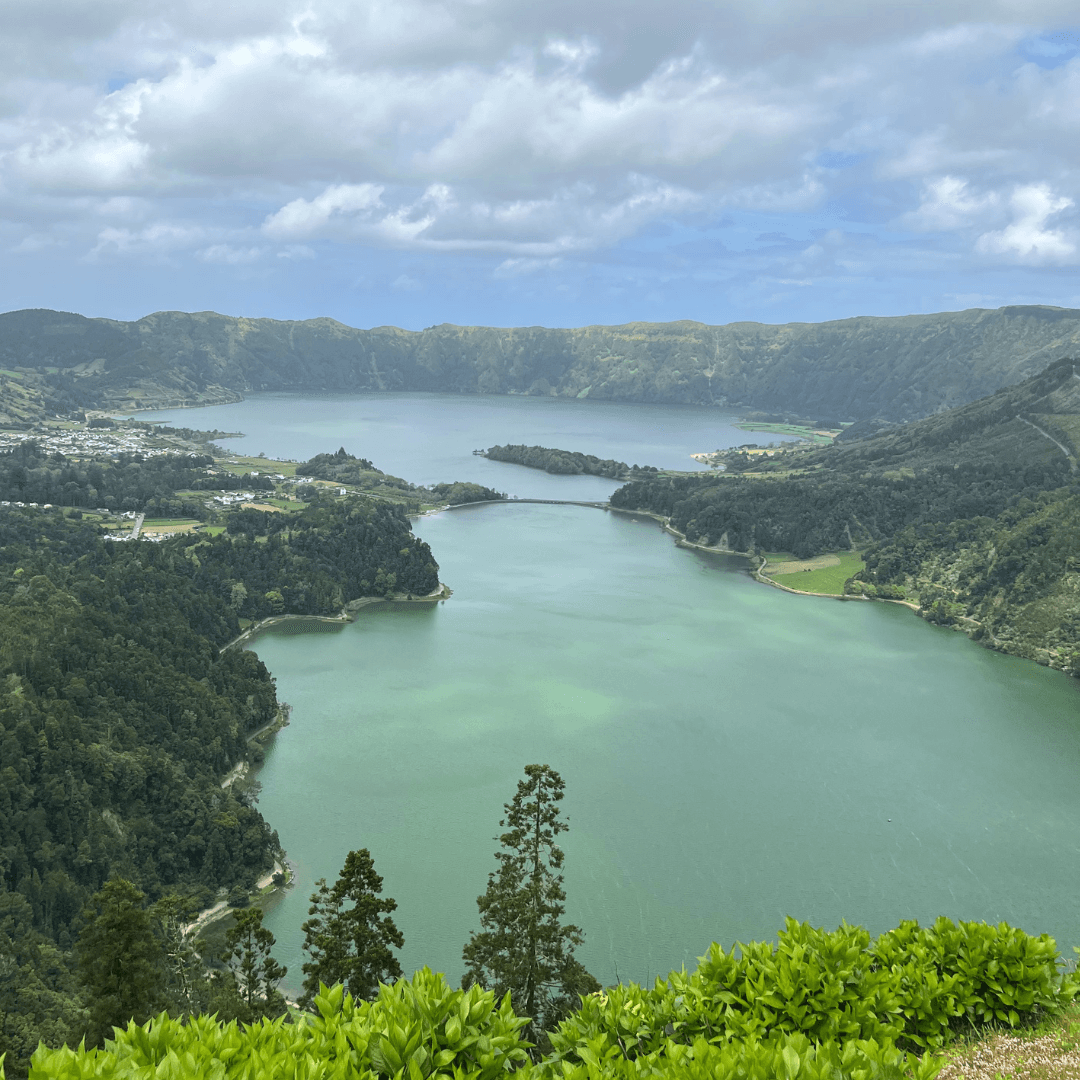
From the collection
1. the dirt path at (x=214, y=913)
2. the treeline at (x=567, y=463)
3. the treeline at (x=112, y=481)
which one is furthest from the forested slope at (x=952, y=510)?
the treeline at (x=112, y=481)

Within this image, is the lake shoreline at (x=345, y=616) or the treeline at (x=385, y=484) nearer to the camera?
the lake shoreline at (x=345, y=616)

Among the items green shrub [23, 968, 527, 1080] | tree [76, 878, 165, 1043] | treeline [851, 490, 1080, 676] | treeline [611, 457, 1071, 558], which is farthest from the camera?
treeline [611, 457, 1071, 558]

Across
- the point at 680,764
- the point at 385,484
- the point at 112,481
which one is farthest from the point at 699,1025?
the point at 385,484

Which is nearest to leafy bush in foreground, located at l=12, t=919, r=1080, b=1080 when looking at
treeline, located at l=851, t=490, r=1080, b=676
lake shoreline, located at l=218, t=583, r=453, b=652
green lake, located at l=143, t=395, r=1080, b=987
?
green lake, located at l=143, t=395, r=1080, b=987

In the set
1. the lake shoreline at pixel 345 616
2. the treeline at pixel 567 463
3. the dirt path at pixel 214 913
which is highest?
the treeline at pixel 567 463

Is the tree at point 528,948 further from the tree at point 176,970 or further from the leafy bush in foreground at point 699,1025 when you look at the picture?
the leafy bush in foreground at point 699,1025

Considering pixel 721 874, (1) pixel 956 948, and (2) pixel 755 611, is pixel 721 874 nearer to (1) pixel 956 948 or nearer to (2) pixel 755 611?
(1) pixel 956 948

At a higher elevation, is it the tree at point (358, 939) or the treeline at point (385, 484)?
the treeline at point (385, 484)

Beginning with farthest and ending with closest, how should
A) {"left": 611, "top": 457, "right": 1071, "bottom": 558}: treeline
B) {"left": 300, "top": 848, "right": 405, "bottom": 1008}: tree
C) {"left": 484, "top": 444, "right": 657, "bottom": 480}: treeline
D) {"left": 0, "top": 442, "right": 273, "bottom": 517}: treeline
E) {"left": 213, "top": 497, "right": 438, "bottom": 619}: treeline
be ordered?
{"left": 484, "top": 444, "right": 657, "bottom": 480}: treeline → {"left": 611, "top": 457, "right": 1071, "bottom": 558}: treeline → {"left": 0, "top": 442, "right": 273, "bottom": 517}: treeline → {"left": 213, "top": 497, "right": 438, "bottom": 619}: treeline → {"left": 300, "top": 848, "right": 405, "bottom": 1008}: tree

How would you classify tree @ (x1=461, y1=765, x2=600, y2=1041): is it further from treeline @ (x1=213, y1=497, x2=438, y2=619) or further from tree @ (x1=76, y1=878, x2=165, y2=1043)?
treeline @ (x1=213, y1=497, x2=438, y2=619)
